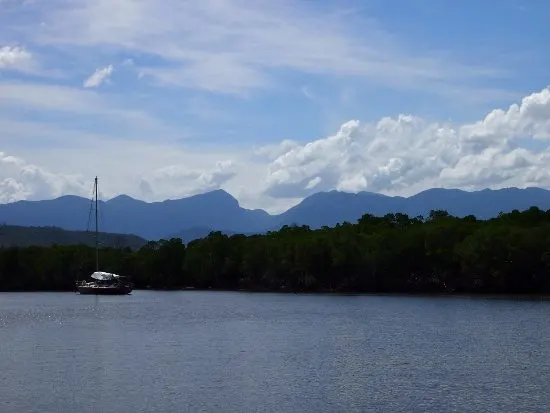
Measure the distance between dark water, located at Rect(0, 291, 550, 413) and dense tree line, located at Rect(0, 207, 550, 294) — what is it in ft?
130

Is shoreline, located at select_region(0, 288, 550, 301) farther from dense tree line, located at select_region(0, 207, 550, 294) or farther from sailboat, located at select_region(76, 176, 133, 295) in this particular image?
sailboat, located at select_region(76, 176, 133, 295)

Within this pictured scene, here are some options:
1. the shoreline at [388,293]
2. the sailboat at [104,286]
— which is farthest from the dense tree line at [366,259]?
the sailboat at [104,286]

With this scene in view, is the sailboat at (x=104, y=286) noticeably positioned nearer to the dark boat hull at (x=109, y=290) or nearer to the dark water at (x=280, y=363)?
the dark boat hull at (x=109, y=290)

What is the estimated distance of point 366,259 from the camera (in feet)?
524

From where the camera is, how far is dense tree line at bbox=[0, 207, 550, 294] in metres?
140

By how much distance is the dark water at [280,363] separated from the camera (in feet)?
140

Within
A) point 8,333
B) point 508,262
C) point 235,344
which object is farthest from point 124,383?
point 508,262

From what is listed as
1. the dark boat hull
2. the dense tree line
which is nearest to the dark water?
the dense tree line

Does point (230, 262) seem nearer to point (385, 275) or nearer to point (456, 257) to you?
point (385, 275)

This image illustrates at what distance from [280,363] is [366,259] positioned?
104914 millimetres

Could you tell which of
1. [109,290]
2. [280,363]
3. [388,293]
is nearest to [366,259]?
[388,293]

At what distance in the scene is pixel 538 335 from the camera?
237 ft

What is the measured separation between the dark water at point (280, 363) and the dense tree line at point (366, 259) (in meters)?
39.6

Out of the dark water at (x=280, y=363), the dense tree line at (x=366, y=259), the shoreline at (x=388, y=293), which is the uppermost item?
the dense tree line at (x=366, y=259)
